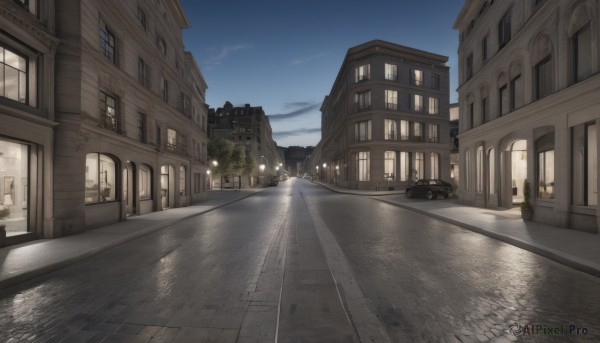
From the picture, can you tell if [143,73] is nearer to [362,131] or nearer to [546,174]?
[546,174]

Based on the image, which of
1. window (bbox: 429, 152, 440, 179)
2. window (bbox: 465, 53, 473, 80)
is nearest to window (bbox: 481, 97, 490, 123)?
window (bbox: 465, 53, 473, 80)

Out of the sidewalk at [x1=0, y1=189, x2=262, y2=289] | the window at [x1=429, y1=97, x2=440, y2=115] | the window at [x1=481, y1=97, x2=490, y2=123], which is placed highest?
the window at [x1=429, y1=97, x2=440, y2=115]

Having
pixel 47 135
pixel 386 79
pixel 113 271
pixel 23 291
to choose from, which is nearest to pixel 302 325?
pixel 113 271

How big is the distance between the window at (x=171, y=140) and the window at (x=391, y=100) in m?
28.3

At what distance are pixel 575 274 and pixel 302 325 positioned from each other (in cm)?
614

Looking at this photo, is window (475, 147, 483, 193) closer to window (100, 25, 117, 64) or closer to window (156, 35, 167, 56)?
window (100, 25, 117, 64)

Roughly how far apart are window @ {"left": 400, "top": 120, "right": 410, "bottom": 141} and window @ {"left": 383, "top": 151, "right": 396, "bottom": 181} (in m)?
3.14

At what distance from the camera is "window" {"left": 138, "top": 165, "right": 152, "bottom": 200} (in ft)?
52.1

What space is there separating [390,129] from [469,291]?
35447mm

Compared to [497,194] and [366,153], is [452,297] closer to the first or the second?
[497,194]

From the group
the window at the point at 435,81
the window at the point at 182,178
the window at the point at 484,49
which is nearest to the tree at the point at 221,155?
the window at the point at 182,178

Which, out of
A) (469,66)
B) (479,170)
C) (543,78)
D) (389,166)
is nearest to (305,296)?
(543,78)

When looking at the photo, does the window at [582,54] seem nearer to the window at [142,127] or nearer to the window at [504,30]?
the window at [504,30]

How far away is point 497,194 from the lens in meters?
15.9
